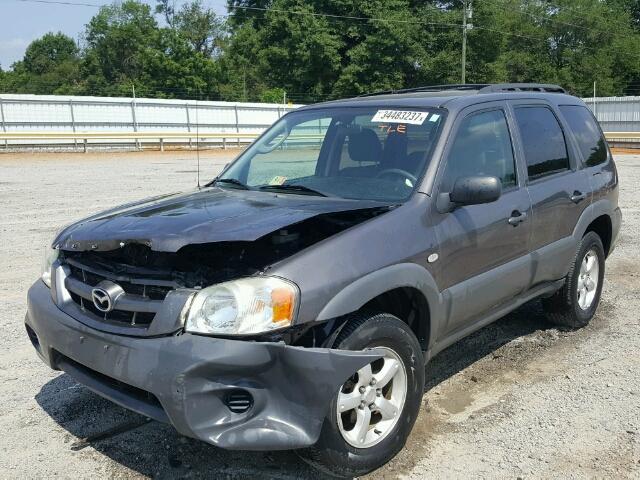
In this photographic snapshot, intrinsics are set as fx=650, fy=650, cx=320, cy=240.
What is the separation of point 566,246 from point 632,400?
1277 mm

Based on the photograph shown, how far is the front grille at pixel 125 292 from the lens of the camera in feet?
9.64

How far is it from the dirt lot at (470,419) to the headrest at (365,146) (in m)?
1.54

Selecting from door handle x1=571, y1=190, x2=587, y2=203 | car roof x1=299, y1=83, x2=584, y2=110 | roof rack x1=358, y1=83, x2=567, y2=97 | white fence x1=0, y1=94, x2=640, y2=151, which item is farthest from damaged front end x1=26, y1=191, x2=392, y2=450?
white fence x1=0, y1=94, x2=640, y2=151

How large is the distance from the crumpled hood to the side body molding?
0.42 m

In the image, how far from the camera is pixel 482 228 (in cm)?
391

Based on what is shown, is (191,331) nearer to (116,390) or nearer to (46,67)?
(116,390)

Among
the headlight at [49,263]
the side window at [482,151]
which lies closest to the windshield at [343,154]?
the side window at [482,151]

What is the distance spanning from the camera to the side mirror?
3553mm

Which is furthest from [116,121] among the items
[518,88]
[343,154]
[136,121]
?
[343,154]

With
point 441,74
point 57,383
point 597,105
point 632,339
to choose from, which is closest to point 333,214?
point 57,383

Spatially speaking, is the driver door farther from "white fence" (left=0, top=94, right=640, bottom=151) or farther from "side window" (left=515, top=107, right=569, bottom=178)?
"white fence" (left=0, top=94, right=640, bottom=151)

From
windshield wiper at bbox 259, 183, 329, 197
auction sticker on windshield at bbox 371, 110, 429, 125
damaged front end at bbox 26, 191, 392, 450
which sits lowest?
damaged front end at bbox 26, 191, 392, 450

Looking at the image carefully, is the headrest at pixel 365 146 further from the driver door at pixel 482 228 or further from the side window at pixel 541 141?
the side window at pixel 541 141

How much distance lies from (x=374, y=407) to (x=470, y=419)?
A: 881mm
